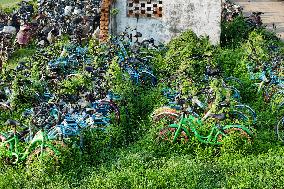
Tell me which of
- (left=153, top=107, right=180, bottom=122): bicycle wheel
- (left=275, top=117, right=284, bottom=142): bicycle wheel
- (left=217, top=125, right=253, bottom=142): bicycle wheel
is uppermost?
(left=153, top=107, right=180, bottom=122): bicycle wheel

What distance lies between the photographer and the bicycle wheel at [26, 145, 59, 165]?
823 cm

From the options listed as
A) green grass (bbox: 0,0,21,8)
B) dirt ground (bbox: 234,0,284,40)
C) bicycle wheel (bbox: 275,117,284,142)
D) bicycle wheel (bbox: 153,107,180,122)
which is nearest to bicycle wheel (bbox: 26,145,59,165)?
bicycle wheel (bbox: 153,107,180,122)

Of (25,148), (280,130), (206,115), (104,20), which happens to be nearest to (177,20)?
(104,20)

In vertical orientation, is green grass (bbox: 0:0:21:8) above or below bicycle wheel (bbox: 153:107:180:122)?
above

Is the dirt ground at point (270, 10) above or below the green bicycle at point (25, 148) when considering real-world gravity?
above

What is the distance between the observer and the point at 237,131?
29.4 ft

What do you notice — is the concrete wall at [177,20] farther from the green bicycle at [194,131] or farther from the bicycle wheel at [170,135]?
the bicycle wheel at [170,135]

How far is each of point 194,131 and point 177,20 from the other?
4.86 meters

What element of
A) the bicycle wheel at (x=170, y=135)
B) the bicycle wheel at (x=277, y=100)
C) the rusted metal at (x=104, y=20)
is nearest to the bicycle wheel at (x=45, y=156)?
the bicycle wheel at (x=170, y=135)

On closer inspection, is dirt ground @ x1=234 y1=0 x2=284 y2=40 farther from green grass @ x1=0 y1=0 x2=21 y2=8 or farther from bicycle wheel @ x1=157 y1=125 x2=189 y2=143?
green grass @ x1=0 y1=0 x2=21 y2=8

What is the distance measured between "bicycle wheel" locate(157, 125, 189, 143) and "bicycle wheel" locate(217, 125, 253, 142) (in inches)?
21.0

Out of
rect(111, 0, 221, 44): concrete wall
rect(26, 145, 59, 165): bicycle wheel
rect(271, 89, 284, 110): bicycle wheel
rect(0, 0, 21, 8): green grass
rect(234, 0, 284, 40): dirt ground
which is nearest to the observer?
rect(26, 145, 59, 165): bicycle wheel

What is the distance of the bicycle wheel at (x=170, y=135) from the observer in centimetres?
903

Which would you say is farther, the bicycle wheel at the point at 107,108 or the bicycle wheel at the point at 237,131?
the bicycle wheel at the point at 107,108
